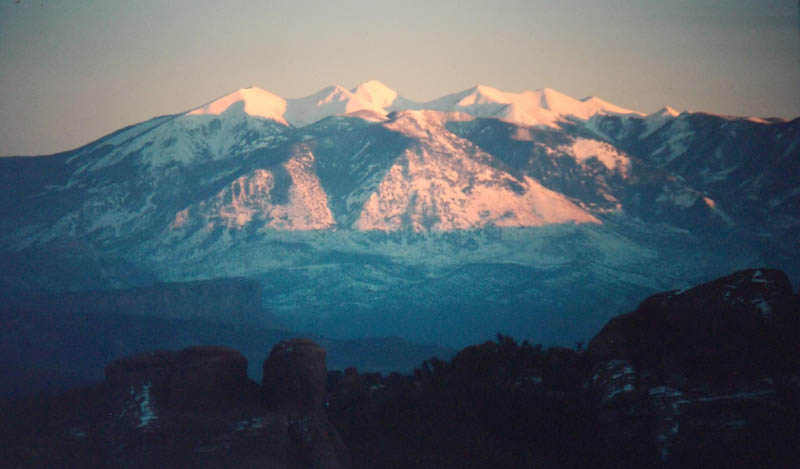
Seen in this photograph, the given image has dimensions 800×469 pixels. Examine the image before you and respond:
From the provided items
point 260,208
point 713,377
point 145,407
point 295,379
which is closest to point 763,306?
point 713,377

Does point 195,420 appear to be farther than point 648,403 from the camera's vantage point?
Yes

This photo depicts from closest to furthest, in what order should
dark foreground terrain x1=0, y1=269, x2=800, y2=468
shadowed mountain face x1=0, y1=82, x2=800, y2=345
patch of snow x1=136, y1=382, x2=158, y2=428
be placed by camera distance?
1. dark foreground terrain x1=0, y1=269, x2=800, y2=468
2. patch of snow x1=136, y1=382, x2=158, y2=428
3. shadowed mountain face x1=0, y1=82, x2=800, y2=345

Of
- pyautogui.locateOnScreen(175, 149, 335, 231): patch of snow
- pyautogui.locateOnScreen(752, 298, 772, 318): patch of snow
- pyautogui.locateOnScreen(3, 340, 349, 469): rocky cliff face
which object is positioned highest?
pyautogui.locateOnScreen(175, 149, 335, 231): patch of snow

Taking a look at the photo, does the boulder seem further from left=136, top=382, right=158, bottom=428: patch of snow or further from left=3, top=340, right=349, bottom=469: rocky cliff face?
left=136, top=382, right=158, bottom=428: patch of snow

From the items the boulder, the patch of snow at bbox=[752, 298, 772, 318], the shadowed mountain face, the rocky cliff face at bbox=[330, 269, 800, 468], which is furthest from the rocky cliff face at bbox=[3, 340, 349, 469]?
the shadowed mountain face

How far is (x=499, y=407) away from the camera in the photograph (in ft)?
108

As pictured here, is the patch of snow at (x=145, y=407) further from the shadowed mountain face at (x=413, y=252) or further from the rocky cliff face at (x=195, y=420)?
the shadowed mountain face at (x=413, y=252)

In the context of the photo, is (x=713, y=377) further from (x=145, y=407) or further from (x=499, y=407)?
(x=145, y=407)

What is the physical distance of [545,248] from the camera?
185375 millimetres

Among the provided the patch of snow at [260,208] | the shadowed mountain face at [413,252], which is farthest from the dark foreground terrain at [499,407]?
the patch of snow at [260,208]

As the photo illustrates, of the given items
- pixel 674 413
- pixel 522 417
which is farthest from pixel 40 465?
pixel 674 413

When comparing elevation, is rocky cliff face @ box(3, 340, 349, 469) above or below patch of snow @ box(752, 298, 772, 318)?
below

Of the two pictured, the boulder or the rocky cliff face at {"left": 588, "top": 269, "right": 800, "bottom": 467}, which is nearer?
the rocky cliff face at {"left": 588, "top": 269, "right": 800, "bottom": 467}

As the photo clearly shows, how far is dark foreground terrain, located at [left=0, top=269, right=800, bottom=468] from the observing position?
24.5m
